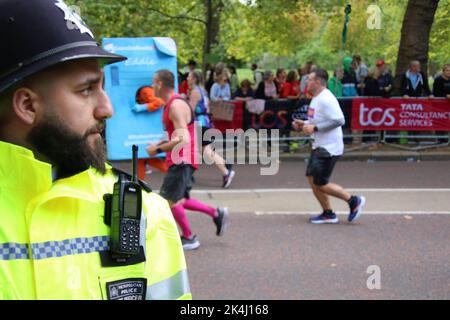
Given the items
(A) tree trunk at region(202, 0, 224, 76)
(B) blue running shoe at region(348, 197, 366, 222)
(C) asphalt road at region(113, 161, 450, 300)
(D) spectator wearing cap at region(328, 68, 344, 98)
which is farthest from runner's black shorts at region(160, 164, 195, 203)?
(A) tree trunk at region(202, 0, 224, 76)

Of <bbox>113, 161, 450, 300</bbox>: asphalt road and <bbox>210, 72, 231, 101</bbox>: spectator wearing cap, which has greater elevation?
<bbox>210, 72, 231, 101</bbox>: spectator wearing cap

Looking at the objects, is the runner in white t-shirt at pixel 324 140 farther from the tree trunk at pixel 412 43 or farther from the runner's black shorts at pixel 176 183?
the tree trunk at pixel 412 43

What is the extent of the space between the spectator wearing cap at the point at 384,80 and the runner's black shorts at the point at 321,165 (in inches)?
235

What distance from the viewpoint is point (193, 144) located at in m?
6.21

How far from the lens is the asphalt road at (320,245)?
4.93m

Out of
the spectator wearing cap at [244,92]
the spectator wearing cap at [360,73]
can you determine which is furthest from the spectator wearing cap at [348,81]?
the spectator wearing cap at [244,92]

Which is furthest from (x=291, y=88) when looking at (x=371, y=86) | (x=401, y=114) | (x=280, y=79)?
(x=401, y=114)

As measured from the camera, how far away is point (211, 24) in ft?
53.6

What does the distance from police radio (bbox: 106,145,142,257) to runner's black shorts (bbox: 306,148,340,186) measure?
5748 mm

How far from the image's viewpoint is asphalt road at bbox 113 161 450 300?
4930mm

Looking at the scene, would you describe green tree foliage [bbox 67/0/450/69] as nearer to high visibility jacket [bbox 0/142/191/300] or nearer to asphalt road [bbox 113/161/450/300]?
asphalt road [bbox 113/161/450/300]

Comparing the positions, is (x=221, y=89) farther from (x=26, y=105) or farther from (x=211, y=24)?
(x=26, y=105)

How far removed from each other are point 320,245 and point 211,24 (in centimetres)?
1110

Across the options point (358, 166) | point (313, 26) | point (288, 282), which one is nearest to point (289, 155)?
point (358, 166)
